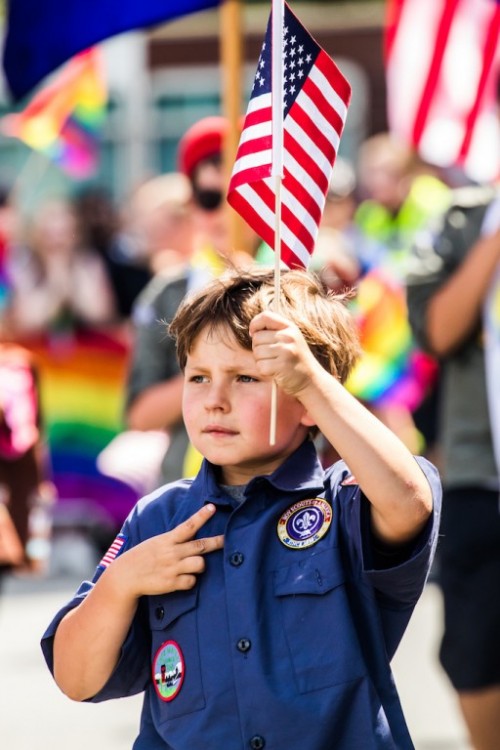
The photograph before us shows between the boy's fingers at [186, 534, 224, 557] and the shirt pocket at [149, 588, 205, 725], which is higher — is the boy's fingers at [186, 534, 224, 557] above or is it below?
above

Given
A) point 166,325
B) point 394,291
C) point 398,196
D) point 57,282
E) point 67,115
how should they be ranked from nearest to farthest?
point 166,325 → point 394,291 → point 67,115 → point 398,196 → point 57,282

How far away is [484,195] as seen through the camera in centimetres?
501

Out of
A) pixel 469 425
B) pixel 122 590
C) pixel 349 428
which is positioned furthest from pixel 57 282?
pixel 349 428

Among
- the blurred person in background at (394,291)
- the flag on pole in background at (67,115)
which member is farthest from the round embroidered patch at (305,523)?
the flag on pole in background at (67,115)

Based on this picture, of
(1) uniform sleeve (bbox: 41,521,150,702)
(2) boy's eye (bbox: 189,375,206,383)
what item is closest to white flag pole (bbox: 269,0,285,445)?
(2) boy's eye (bbox: 189,375,206,383)

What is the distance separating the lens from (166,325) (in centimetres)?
468

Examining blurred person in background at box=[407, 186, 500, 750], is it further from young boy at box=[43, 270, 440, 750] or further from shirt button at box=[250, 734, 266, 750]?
Answer: shirt button at box=[250, 734, 266, 750]

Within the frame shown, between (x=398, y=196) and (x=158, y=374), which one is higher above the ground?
(x=398, y=196)

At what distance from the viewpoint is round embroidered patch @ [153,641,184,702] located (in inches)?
124

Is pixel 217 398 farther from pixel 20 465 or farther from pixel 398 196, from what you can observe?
pixel 398 196

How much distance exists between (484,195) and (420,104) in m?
1.22

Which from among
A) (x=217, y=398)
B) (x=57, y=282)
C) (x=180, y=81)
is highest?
(x=180, y=81)

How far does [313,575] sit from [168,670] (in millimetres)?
325

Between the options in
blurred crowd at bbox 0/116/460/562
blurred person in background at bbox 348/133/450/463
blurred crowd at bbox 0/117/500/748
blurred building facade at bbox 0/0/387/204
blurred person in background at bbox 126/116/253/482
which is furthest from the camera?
blurred building facade at bbox 0/0/387/204
